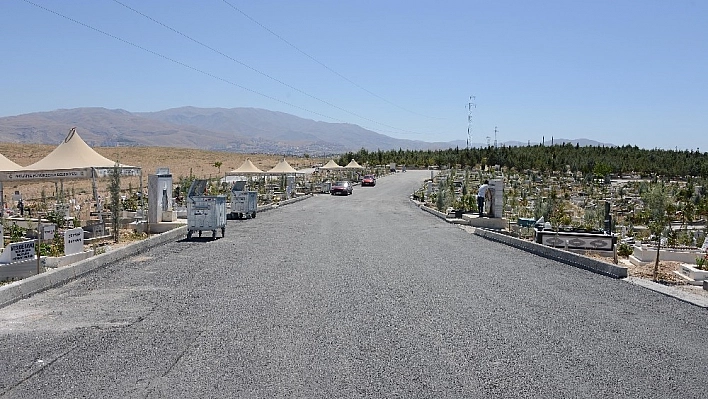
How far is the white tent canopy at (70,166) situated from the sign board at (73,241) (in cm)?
571

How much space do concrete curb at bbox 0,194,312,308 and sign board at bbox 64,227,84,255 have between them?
318 millimetres

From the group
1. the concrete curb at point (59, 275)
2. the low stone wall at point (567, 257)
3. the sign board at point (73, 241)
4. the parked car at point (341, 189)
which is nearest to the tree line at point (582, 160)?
the parked car at point (341, 189)

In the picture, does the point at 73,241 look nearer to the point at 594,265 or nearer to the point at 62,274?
the point at 62,274

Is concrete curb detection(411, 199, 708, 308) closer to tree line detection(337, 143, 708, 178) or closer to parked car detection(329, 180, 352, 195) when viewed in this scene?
parked car detection(329, 180, 352, 195)

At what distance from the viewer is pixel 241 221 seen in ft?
86.3

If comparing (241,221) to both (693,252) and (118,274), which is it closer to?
(118,274)

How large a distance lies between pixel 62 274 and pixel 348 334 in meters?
6.34

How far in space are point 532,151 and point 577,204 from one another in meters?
56.2

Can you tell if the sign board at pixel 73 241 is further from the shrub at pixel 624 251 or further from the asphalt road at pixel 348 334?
the shrub at pixel 624 251

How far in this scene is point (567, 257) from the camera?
597 inches

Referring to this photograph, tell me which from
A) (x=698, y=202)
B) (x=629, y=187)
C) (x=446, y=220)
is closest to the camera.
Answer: (x=446, y=220)

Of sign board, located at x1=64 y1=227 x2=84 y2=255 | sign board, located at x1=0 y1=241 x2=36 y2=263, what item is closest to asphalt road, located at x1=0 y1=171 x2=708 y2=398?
sign board, located at x1=64 y1=227 x2=84 y2=255

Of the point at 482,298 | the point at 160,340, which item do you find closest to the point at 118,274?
the point at 160,340

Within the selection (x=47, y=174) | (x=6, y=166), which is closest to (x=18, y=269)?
(x=47, y=174)
